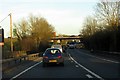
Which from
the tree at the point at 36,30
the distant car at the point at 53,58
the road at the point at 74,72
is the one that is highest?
the tree at the point at 36,30

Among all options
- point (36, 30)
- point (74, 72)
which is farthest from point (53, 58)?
point (36, 30)

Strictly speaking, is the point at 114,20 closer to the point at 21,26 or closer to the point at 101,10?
the point at 101,10

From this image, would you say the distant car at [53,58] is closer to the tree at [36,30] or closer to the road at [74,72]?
the road at [74,72]

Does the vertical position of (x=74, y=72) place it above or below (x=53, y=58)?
below

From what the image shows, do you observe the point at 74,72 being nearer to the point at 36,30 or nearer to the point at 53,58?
the point at 53,58

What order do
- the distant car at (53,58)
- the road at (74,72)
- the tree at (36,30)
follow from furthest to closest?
the tree at (36,30), the distant car at (53,58), the road at (74,72)

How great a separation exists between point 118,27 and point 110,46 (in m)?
4.88

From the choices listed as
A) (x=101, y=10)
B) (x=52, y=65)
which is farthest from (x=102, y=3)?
(x=52, y=65)

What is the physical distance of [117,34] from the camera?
6194 cm

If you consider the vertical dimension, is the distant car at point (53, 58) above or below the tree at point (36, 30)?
below

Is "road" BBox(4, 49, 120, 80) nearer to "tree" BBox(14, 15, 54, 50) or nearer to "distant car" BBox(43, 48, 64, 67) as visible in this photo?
"distant car" BBox(43, 48, 64, 67)

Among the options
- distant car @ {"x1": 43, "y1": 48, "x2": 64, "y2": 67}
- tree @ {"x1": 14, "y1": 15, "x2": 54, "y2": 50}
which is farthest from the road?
tree @ {"x1": 14, "y1": 15, "x2": 54, "y2": 50}

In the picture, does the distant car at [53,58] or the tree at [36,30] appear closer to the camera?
the distant car at [53,58]

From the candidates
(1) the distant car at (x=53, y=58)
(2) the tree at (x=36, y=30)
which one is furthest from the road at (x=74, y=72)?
(2) the tree at (x=36, y=30)
